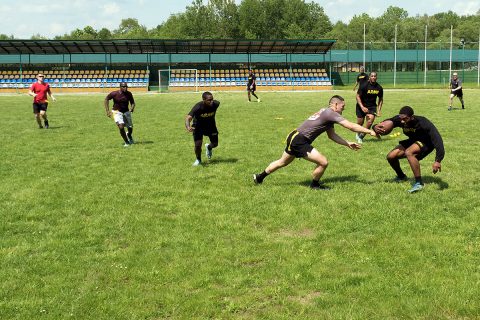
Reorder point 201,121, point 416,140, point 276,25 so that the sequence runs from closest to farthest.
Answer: point 416,140, point 201,121, point 276,25

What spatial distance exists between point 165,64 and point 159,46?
16.2 feet

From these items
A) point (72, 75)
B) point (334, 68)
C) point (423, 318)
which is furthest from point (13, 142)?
point (334, 68)

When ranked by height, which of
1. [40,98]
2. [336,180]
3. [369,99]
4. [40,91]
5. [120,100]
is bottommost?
[336,180]

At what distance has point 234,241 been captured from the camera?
5988 millimetres

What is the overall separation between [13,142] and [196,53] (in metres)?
45.8

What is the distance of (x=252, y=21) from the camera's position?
107 m

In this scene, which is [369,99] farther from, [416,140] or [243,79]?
[243,79]

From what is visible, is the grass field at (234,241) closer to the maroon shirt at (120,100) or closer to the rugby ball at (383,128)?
the rugby ball at (383,128)

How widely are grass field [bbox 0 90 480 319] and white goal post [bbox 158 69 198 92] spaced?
44.4 metres

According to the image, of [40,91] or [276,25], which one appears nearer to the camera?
[40,91]

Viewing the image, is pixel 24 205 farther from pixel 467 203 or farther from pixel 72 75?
pixel 72 75

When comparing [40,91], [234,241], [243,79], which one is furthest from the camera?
[243,79]

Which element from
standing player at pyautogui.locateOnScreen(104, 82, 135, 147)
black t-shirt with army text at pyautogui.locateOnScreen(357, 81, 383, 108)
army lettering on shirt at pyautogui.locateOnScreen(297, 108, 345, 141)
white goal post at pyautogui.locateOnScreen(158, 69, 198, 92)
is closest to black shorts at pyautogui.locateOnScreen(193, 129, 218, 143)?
army lettering on shirt at pyautogui.locateOnScreen(297, 108, 345, 141)

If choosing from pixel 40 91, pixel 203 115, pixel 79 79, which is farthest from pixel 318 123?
pixel 79 79
